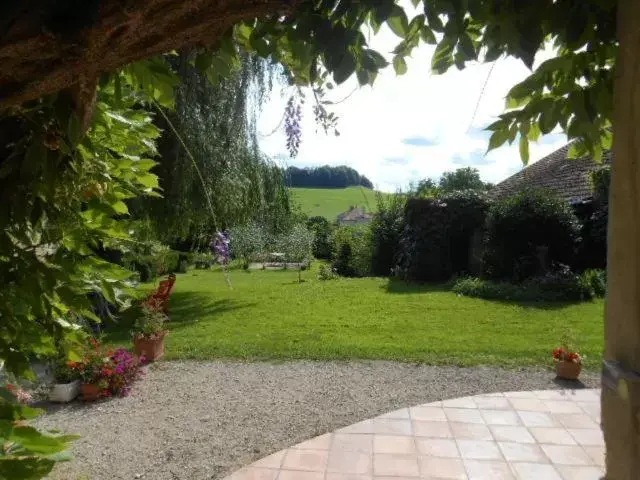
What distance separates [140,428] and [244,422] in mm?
1011

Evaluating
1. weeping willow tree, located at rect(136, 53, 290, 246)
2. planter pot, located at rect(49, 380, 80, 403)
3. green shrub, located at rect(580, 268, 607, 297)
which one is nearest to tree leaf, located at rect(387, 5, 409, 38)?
planter pot, located at rect(49, 380, 80, 403)

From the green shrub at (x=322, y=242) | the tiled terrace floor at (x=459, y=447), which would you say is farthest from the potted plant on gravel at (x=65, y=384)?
the green shrub at (x=322, y=242)

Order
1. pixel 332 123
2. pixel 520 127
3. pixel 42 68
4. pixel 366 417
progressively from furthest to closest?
pixel 366 417
pixel 332 123
pixel 520 127
pixel 42 68

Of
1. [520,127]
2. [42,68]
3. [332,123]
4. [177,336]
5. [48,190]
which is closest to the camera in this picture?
[42,68]

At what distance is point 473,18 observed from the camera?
54.7 inches

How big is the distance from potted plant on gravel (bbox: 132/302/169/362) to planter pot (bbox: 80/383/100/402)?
1.25 metres

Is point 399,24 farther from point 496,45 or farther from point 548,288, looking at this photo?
point 548,288

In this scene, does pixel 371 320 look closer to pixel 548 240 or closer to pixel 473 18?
pixel 548 240

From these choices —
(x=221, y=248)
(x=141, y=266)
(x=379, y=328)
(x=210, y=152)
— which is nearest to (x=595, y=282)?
(x=379, y=328)

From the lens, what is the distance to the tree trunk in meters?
1.09

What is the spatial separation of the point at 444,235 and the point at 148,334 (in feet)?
34.7

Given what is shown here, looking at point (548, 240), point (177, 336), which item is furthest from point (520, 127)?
point (548, 240)

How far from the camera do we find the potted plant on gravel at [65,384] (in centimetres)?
570

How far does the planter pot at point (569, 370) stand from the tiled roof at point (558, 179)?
848 cm
